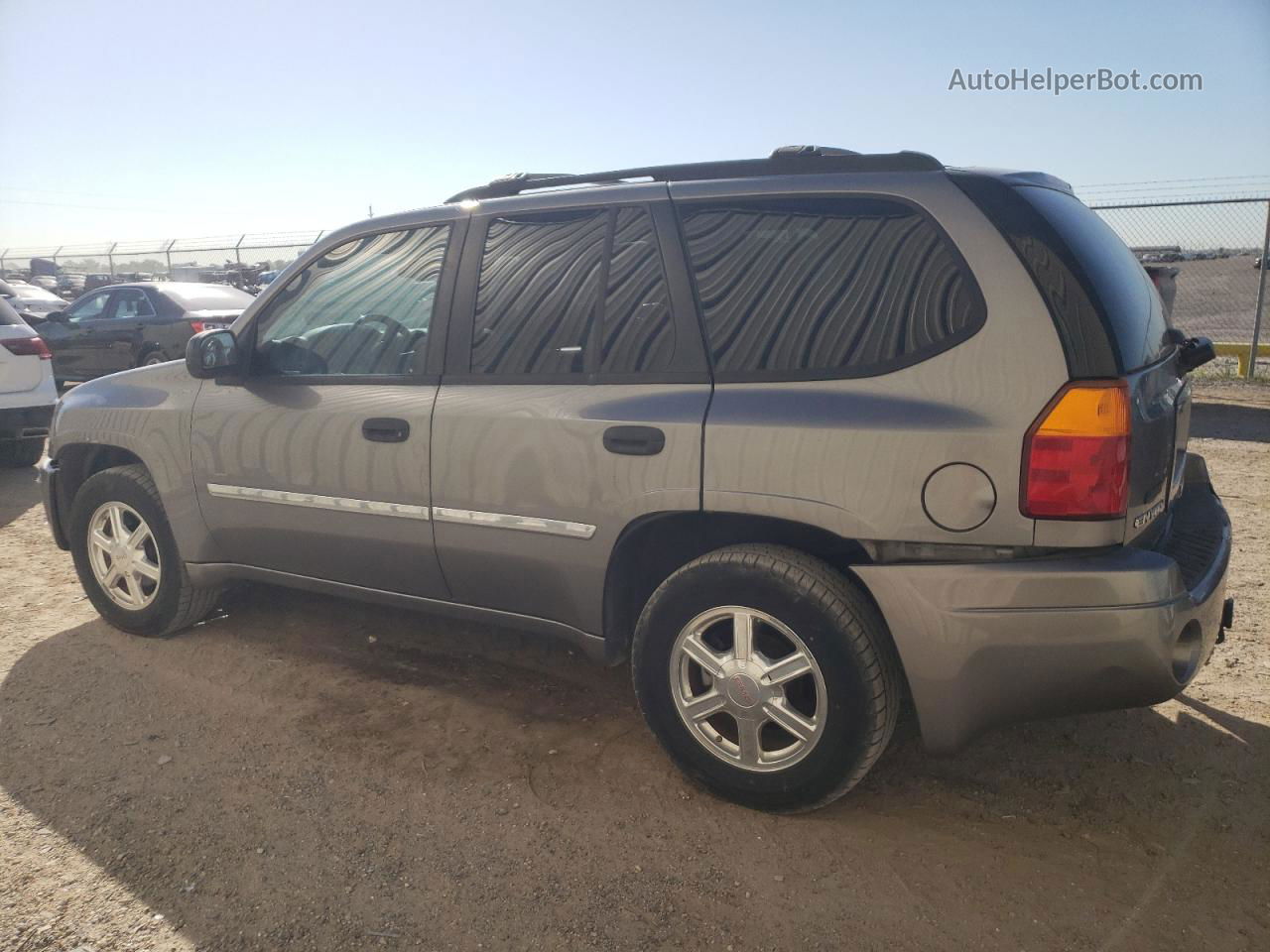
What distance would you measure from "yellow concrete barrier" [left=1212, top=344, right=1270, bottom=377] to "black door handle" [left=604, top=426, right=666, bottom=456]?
10896 mm

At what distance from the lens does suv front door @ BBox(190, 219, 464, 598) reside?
334cm

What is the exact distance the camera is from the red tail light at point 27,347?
290 inches

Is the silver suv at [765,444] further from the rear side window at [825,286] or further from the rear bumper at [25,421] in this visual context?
the rear bumper at [25,421]

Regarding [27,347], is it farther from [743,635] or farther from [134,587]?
[743,635]

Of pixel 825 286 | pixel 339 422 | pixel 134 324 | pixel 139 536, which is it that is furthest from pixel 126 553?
pixel 134 324

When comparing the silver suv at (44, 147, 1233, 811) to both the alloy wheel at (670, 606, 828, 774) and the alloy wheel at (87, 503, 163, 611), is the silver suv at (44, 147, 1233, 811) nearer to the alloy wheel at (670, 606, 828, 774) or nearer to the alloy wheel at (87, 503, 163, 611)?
the alloy wheel at (670, 606, 828, 774)

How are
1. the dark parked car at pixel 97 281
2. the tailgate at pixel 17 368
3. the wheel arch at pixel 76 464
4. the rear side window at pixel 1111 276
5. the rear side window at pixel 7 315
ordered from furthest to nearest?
1. the dark parked car at pixel 97 281
2. the rear side window at pixel 7 315
3. the tailgate at pixel 17 368
4. the wheel arch at pixel 76 464
5. the rear side window at pixel 1111 276

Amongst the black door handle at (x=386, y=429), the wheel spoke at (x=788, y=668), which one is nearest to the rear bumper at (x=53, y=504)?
the black door handle at (x=386, y=429)

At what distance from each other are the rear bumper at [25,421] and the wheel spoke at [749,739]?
6886mm

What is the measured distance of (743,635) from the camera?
8.87 ft

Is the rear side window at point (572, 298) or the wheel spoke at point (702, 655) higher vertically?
the rear side window at point (572, 298)

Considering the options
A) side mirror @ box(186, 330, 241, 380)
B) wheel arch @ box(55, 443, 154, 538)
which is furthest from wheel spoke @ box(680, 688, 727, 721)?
wheel arch @ box(55, 443, 154, 538)

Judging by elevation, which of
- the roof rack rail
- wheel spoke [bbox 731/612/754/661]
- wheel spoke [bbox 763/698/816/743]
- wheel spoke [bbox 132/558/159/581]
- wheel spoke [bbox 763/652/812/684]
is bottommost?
wheel spoke [bbox 132/558/159/581]

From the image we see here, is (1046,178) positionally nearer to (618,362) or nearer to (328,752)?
(618,362)
